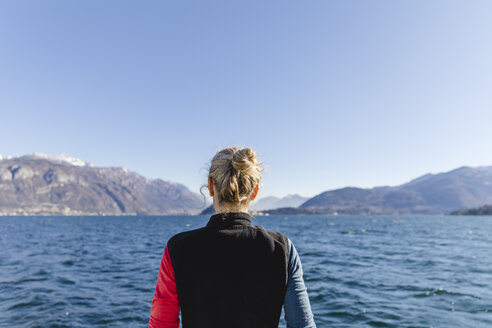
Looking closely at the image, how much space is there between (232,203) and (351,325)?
1175 centimetres

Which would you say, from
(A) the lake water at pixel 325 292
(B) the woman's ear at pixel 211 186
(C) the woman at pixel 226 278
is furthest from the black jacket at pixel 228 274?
(A) the lake water at pixel 325 292

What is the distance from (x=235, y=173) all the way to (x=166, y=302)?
1144 millimetres

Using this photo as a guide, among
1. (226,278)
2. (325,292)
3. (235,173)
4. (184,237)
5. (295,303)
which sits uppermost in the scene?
(235,173)

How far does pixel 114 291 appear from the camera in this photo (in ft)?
53.0

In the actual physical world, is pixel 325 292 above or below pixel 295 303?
below

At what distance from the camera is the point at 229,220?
7.62ft

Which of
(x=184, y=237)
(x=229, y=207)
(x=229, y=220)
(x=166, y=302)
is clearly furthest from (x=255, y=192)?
(x=166, y=302)

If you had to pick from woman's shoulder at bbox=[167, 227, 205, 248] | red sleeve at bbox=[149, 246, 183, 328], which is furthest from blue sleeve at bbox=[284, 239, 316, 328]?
red sleeve at bbox=[149, 246, 183, 328]

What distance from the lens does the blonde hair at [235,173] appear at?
2375mm

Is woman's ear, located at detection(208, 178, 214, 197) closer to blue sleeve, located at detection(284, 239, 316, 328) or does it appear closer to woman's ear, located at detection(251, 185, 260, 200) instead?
woman's ear, located at detection(251, 185, 260, 200)

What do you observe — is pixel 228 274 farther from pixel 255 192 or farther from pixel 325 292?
pixel 325 292

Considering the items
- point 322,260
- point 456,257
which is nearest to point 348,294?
point 322,260

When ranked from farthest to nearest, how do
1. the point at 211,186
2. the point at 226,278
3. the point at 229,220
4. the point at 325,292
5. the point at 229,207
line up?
the point at 325,292 → the point at 211,186 → the point at 229,207 → the point at 229,220 → the point at 226,278

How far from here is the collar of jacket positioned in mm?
2305
